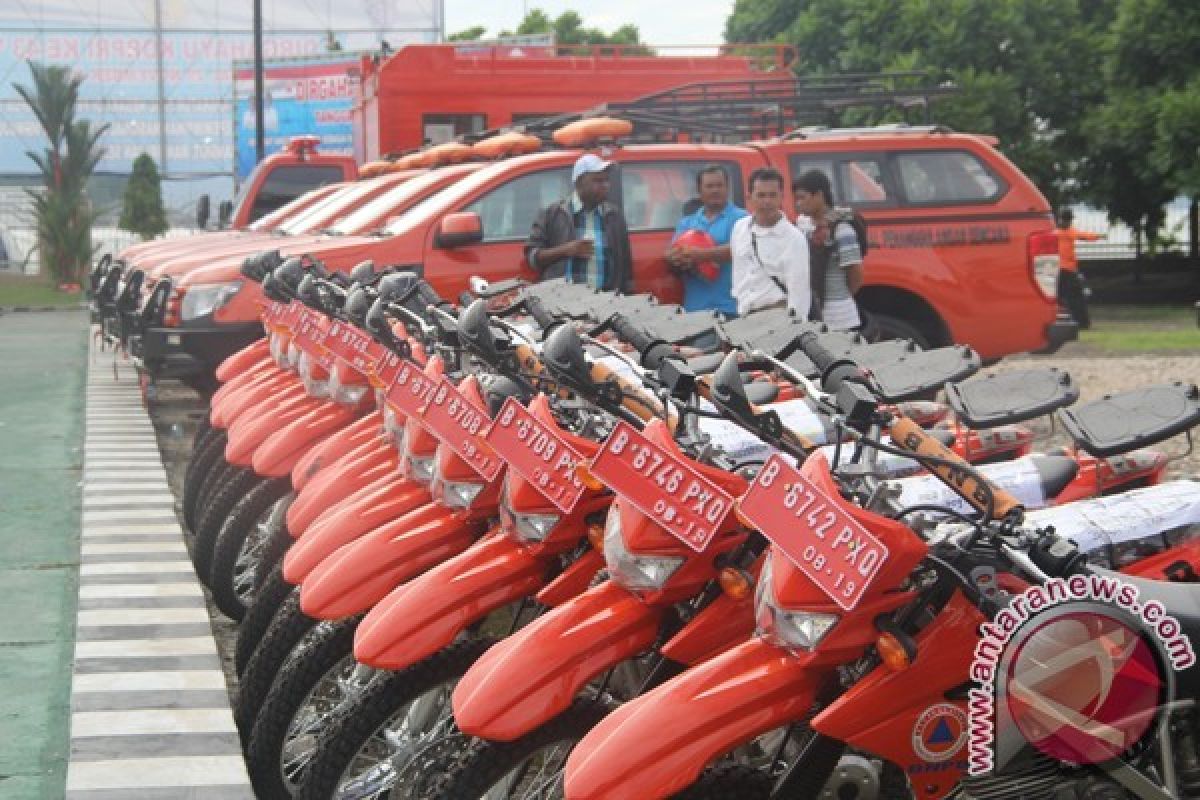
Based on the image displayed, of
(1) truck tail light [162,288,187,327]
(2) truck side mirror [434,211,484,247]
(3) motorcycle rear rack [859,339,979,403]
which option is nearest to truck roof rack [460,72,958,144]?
(2) truck side mirror [434,211,484,247]

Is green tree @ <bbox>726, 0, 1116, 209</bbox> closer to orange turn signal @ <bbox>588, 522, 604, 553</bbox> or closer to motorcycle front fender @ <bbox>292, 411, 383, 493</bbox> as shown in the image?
motorcycle front fender @ <bbox>292, 411, 383, 493</bbox>

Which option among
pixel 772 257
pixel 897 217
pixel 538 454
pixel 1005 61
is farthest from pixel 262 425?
pixel 1005 61

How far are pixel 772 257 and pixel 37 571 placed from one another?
3.46 m

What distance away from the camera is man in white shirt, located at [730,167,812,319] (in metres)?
8.69

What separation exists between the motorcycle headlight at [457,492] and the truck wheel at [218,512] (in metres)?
2.39

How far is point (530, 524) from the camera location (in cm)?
427

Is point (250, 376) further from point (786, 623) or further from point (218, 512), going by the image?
point (786, 623)

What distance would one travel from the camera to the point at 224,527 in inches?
267

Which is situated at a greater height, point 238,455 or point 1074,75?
point 1074,75

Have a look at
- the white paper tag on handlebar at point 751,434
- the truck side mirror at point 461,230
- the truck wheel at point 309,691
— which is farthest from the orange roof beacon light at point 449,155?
the truck wheel at point 309,691

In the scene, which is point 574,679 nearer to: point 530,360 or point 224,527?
point 530,360

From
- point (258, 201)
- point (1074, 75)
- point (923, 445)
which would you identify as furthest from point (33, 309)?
point (923, 445)

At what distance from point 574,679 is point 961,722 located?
2.43 feet

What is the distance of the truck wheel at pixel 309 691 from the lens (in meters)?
4.66
